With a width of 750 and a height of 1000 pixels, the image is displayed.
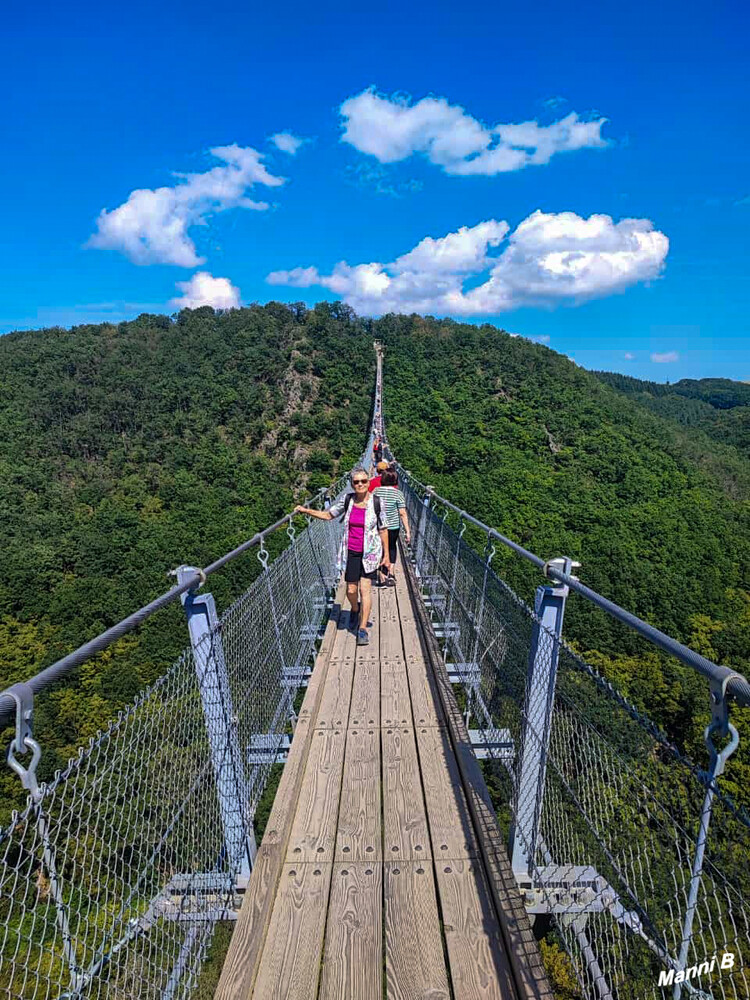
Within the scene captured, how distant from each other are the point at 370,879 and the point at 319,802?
0.50 meters

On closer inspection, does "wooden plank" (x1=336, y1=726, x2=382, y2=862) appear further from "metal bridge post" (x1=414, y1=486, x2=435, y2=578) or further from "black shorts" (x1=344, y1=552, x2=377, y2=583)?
"metal bridge post" (x1=414, y1=486, x2=435, y2=578)

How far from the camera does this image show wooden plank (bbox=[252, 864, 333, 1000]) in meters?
1.77

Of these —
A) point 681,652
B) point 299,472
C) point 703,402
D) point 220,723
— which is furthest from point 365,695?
point 703,402

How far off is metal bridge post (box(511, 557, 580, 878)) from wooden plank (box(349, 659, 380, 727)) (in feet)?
3.79

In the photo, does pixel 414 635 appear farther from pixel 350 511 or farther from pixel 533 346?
pixel 533 346

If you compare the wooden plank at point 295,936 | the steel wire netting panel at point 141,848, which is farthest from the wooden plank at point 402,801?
the steel wire netting panel at point 141,848

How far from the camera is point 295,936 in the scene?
6.33 feet

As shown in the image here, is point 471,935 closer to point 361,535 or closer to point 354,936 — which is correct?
point 354,936

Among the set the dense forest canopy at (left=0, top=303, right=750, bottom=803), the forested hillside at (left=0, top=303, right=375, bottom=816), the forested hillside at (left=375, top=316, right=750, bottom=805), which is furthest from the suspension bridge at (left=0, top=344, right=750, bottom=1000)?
the forested hillside at (left=0, top=303, right=375, bottom=816)

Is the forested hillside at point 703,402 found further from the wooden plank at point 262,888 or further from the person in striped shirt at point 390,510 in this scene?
the wooden plank at point 262,888

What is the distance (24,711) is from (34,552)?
4030cm

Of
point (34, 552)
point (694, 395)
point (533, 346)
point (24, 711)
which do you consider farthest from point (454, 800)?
point (694, 395)

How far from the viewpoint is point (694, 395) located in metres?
148

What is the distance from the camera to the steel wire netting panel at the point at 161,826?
1.19m
